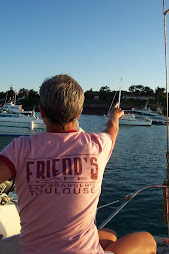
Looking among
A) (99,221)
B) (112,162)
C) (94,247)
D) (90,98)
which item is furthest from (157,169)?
(90,98)

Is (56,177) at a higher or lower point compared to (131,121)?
higher

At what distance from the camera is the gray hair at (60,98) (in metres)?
1.35

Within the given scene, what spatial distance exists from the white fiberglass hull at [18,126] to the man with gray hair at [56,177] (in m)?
24.5

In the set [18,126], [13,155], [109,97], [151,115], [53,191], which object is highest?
[109,97]

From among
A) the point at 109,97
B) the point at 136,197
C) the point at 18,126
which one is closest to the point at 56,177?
the point at 136,197

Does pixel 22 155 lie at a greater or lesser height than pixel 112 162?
greater

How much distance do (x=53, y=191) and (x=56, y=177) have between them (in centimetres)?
7

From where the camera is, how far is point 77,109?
1434 millimetres

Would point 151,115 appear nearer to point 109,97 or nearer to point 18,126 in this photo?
point 18,126

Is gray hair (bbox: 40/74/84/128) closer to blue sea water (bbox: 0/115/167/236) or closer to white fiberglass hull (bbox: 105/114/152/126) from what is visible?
blue sea water (bbox: 0/115/167/236)

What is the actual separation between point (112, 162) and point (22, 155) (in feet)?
49.0

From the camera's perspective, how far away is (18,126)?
84.8 ft

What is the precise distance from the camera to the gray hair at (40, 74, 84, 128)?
1.35 m

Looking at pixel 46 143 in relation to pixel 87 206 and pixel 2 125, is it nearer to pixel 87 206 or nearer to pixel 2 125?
pixel 87 206
